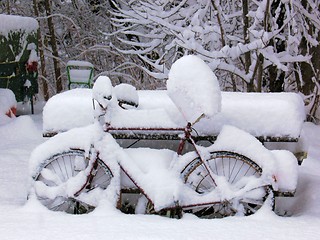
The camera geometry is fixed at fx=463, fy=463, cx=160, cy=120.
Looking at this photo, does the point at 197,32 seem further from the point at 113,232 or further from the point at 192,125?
the point at 113,232

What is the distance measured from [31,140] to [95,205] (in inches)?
127

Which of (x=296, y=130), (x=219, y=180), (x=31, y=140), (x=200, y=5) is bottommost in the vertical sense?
(x=31, y=140)

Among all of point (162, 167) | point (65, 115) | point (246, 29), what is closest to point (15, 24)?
point (246, 29)

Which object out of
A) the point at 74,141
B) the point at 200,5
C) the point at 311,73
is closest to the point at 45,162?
the point at 74,141

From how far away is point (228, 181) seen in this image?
3.97m

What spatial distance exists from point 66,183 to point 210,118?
1.31 m

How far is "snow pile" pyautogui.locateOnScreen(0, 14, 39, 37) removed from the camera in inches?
312

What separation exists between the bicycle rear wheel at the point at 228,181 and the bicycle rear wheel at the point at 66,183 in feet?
2.36

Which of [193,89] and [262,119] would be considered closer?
[193,89]

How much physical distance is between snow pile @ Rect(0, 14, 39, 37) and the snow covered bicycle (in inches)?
185

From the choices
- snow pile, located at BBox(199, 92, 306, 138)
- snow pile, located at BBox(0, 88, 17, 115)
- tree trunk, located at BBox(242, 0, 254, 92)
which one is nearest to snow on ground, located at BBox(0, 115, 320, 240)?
snow pile, located at BBox(199, 92, 306, 138)

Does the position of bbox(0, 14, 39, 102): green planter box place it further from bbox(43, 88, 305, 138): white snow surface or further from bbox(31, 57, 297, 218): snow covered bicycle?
bbox(31, 57, 297, 218): snow covered bicycle

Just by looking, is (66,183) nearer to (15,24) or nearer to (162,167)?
(162,167)

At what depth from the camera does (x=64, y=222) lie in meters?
3.53
